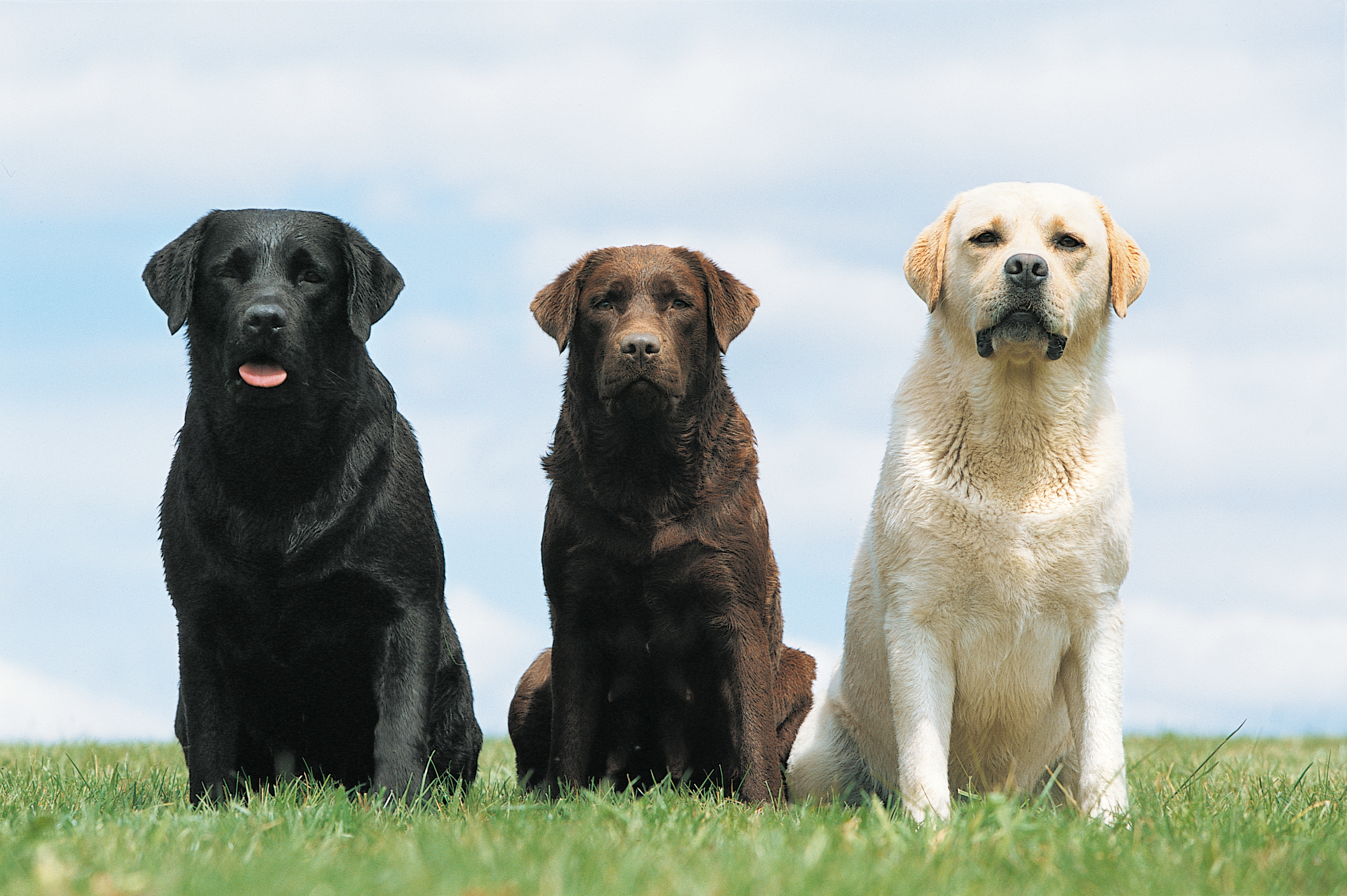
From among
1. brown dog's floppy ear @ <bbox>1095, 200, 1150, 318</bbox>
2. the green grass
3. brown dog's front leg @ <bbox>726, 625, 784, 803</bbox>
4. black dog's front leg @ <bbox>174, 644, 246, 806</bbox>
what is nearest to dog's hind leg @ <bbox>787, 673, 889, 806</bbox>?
brown dog's front leg @ <bbox>726, 625, 784, 803</bbox>

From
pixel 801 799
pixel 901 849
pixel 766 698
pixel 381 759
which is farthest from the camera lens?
pixel 801 799

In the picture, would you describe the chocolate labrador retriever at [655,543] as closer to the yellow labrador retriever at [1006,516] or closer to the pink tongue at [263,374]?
the yellow labrador retriever at [1006,516]

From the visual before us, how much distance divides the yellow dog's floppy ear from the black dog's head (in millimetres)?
1303

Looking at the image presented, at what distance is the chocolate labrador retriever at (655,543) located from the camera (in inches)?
203

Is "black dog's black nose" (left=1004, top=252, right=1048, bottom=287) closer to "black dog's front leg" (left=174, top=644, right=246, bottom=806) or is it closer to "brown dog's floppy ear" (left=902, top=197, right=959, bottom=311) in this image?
"brown dog's floppy ear" (left=902, top=197, right=959, bottom=311)

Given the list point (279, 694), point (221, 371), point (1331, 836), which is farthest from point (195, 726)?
point (1331, 836)

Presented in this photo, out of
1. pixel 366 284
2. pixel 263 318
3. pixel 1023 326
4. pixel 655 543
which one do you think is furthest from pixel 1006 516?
pixel 263 318

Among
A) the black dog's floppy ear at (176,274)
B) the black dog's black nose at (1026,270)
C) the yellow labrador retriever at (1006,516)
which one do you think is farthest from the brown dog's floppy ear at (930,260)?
the black dog's floppy ear at (176,274)

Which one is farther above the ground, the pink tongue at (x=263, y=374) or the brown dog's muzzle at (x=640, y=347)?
the brown dog's muzzle at (x=640, y=347)

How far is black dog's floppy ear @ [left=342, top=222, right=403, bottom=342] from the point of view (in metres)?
4.99

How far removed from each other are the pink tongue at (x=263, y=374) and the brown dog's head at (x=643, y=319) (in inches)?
45.6

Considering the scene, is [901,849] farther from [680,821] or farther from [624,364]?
[624,364]

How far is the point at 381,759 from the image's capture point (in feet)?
15.7

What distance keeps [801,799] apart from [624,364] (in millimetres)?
2096
